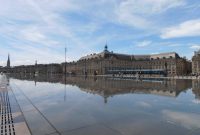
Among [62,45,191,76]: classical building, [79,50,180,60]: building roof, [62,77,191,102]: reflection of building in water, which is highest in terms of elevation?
[79,50,180,60]: building roof

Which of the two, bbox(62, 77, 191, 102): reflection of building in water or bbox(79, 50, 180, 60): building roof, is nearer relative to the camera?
bbox(62, 77, 191, 102): reflection of building in water

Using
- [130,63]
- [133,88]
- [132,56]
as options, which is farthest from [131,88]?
[132,56]

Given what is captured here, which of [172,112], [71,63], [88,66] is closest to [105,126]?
[172,112]

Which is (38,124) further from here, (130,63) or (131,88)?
(130,63)

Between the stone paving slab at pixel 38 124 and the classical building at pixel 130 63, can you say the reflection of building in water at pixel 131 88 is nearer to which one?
the stone paving slab at pixel 38 124

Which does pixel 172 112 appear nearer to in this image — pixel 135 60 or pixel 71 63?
pixel 135 60

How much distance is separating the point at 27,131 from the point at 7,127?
1.07 m

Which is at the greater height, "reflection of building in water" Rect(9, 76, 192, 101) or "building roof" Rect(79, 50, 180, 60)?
"building roof" Rect(79, 50, 180, 60)

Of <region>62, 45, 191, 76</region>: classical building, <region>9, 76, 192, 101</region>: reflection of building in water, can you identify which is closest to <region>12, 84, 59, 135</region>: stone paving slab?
<region>9, 76, 192, 101</region>: reflection of building in water

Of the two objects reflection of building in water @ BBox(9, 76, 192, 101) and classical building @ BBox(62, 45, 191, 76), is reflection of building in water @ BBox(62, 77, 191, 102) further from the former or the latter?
classical building @ BBox(62, 45, 191, 76)

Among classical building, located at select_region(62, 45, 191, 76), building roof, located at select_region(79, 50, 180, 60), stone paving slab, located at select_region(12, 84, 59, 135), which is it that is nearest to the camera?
stone paving slab, located at select_region(12, 84, 59, 135)

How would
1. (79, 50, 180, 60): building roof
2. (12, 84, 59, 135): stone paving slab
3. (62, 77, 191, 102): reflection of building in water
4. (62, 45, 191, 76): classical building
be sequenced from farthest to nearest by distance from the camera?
1. (79, 50, 180, 60): building roof
2. (62, 45, 191, 76): classical building
3. (62, 77, 191, 102): reflection of building in water
4. (12, 84, 59, 135): stone paving slab

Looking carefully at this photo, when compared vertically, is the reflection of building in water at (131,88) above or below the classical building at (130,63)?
below

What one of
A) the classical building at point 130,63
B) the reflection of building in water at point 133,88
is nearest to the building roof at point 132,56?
the classical building at point 130,63
